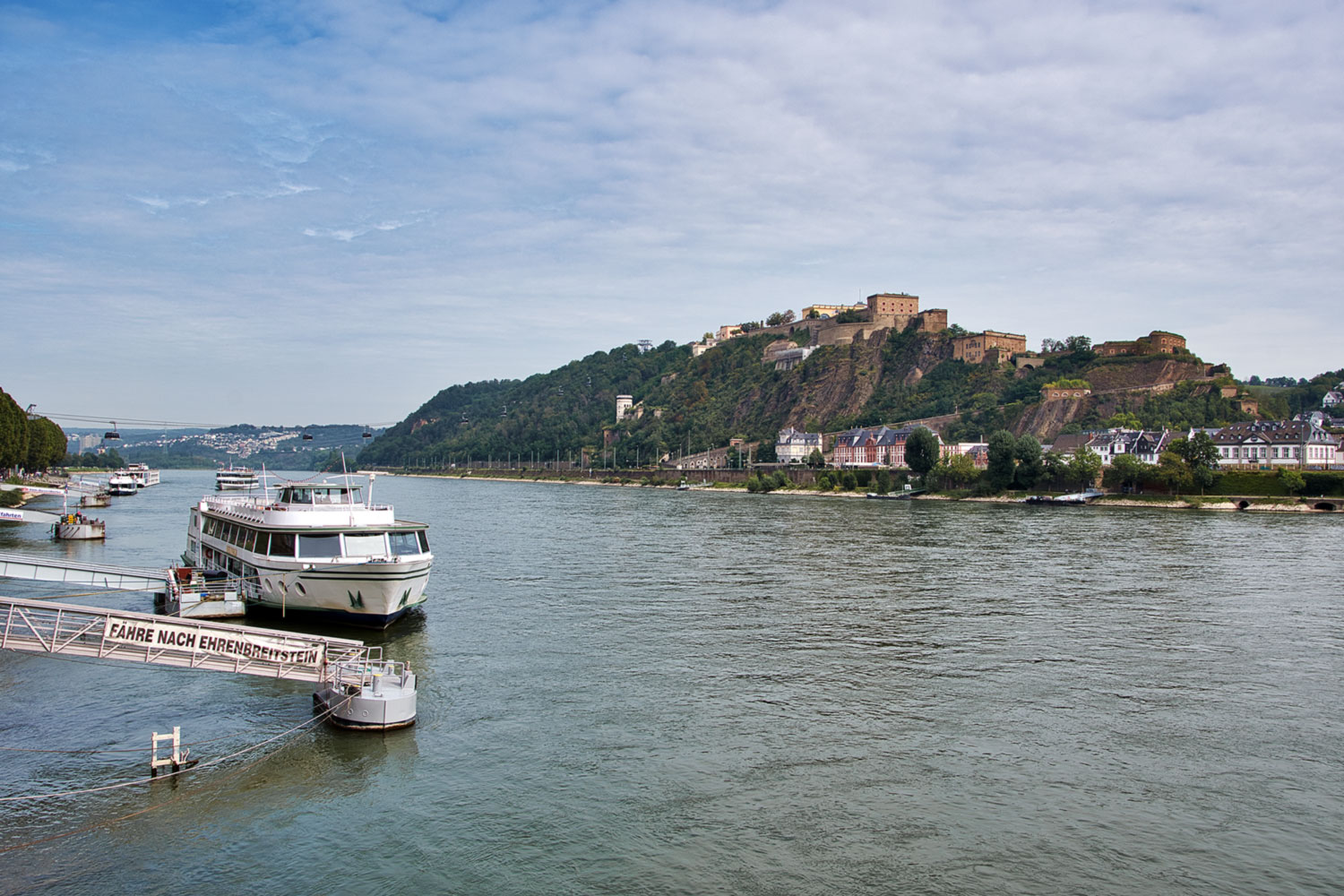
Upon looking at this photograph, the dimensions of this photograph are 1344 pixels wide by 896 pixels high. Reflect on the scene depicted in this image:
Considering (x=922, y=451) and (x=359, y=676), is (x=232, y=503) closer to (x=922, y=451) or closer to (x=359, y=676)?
(x=359, y=676)

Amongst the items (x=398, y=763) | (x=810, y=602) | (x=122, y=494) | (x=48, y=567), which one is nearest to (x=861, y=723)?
(x=398, y=763)

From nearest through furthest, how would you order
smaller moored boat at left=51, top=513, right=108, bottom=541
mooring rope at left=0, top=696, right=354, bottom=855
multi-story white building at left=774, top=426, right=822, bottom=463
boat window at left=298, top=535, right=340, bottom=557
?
mooring rope at left=0, top=696, right=354, bottom=855, boat window at left=298, top=535, right=340, bottom=557, smaller moored boat at left=51, top=513, right=108, bottom=541, multi-story white building at left=774, top=426, right=822, bottom=463

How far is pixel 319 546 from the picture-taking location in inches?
1137

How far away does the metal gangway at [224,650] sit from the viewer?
57.3 feet

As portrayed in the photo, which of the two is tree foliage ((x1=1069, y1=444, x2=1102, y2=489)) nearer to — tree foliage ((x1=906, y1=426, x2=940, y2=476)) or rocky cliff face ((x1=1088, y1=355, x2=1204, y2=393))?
tree foliage ((x1=906, y1=426, x2=940, y2=476))

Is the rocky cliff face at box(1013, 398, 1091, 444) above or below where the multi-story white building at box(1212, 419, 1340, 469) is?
above

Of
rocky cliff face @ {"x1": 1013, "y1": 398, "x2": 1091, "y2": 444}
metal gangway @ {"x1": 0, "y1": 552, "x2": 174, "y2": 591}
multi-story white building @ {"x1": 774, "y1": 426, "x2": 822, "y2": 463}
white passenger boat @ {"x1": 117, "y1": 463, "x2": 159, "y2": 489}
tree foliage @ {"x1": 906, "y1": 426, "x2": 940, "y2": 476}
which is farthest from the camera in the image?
multi-story white building @ {"x1": 774, "y1": 426, "x2": 822, "y2": 463}

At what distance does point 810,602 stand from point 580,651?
41.6ft

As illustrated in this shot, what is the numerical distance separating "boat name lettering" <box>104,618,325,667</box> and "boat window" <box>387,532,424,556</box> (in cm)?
952

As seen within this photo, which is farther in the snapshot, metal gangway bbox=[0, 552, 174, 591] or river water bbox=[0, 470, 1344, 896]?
metal gangway bbox=[0, 552, 174, 591]

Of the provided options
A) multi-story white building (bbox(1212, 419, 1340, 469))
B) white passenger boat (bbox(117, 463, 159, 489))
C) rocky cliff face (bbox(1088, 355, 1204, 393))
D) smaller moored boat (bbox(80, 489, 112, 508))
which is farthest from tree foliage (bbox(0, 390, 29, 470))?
rocky cliff face (bbox(1088, 355, 1204, 393))

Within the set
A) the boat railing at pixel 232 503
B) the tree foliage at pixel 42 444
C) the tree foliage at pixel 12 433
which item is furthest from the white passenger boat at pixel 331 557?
the tree foliage at pixel 42 444

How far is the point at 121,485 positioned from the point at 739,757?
403ft

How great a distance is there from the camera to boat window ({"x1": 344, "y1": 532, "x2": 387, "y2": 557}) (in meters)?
28.8
